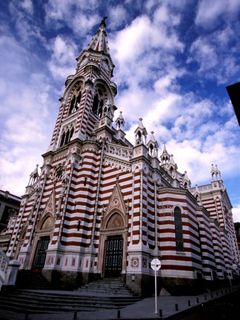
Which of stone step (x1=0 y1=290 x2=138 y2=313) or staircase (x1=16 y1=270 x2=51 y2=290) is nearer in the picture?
stone step (x1=0 y1=290 x2=138 y2=313)

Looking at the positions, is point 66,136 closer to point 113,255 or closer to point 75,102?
point 75,102

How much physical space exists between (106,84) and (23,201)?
62.3 ft

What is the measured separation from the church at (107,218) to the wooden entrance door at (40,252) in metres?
0.09

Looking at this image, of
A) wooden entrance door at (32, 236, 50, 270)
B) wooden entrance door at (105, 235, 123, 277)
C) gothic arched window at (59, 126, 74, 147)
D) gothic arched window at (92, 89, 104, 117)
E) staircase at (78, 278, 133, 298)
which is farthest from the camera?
gothic arched window at (92, 89, 104, 117)

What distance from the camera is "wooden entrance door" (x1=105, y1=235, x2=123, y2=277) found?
17.6m

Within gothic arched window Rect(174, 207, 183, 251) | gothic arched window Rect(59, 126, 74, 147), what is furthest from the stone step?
gothic arched window Rect(59, 126, 74, 147)

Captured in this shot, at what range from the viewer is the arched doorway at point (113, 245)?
17.6m

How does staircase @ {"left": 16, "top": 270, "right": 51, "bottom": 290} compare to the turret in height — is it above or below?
below

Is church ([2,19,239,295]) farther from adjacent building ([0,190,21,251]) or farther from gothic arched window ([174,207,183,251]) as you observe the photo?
adjacent building ([0,190,21,251])

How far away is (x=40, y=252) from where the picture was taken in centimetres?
2073

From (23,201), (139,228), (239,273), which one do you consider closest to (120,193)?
(139,228)

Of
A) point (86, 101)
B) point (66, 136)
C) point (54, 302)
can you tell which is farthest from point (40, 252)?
point (86, 101)

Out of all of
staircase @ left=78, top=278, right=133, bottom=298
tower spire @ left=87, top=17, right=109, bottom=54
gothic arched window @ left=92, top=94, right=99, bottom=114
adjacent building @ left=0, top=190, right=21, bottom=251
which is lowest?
staircase @ left=78, top=278, right=133, bottom=298

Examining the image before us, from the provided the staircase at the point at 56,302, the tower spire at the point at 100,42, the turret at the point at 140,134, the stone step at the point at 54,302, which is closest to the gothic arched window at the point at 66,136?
the turret at the point at 140,134
